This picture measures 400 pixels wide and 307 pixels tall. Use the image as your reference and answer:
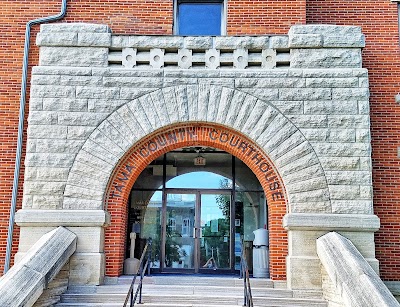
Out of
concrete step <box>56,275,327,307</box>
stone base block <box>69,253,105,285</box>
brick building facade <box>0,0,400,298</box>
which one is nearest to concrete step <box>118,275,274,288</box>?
concrete step <box>56,275,327,307</box>

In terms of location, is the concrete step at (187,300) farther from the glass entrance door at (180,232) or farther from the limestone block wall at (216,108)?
the glass entrance door at (180,232)

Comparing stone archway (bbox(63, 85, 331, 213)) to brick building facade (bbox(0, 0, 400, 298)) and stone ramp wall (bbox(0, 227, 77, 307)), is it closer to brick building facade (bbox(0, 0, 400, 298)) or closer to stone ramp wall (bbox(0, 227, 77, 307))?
brick building facade (bbox(0, 0, 400, 298))

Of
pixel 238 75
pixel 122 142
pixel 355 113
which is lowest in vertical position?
pixel 122 142

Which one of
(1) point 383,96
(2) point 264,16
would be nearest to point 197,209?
(2) point 264,16

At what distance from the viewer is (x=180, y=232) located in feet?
38.4

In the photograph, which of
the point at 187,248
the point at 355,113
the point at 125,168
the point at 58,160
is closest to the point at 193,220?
the point at 187,248

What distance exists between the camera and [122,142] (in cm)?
955

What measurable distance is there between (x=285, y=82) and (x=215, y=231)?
406 centimetres

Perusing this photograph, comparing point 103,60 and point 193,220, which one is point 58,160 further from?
point 193,220

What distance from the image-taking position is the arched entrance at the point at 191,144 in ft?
30.9

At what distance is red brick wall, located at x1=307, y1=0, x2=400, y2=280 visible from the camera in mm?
9945

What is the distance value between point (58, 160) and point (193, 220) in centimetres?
376

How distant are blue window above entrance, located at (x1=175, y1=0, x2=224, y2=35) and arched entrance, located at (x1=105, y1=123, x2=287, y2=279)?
8.23 feet

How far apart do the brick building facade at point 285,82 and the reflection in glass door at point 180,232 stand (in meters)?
2.02
